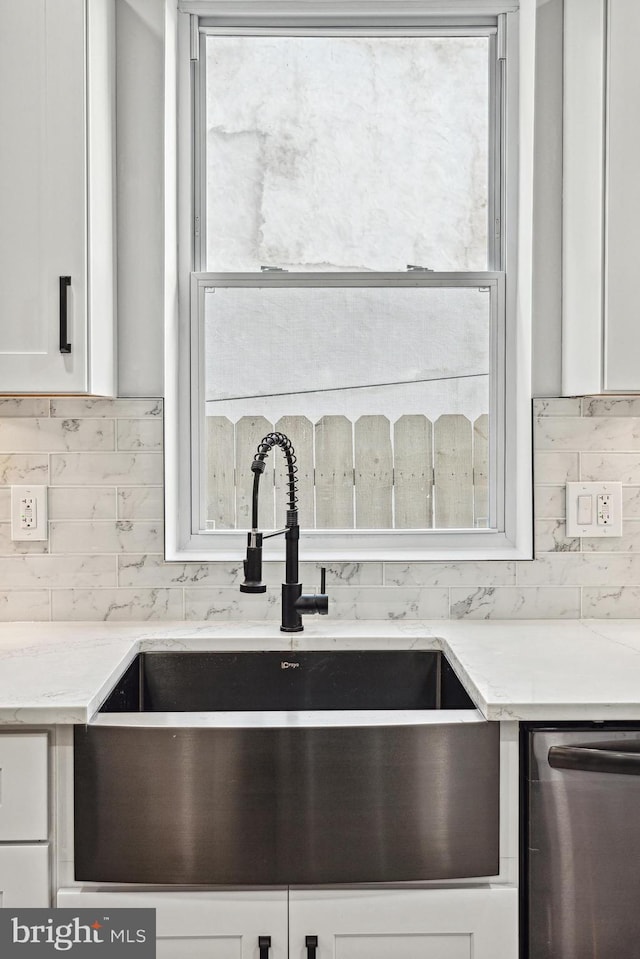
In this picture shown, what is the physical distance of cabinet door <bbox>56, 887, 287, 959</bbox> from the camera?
130 cm

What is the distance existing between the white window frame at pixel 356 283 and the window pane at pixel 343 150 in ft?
0.18

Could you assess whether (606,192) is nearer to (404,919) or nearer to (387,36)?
(387,36)

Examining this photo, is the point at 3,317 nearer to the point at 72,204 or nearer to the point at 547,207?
the point at 72,204

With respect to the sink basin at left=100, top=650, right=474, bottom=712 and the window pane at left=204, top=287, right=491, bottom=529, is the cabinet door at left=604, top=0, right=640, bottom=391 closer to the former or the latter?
the window pane at left=204, top=287, right=491, bottom=529

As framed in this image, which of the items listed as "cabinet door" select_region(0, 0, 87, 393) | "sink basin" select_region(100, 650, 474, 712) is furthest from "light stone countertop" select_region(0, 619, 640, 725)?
"cabinet door" select_region(0, 0, 87, 393)

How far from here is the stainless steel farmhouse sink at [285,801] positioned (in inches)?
51.2

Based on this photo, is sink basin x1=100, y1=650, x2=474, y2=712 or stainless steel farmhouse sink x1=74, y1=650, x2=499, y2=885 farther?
sink basin x1=100, y1=650, x2=474, y2=712

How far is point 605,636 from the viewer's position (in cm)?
176

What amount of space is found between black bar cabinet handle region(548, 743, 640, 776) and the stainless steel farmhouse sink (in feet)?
0.35

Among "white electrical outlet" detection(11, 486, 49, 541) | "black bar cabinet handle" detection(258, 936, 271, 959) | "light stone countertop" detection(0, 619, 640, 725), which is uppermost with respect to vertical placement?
"white electrical outlet" detection(11, 486, 49, 541)

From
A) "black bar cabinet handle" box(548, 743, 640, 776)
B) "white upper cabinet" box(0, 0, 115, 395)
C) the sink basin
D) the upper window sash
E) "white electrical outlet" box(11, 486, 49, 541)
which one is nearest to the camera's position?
"black bar cabinet handle" box(548, 743, 640, 776)

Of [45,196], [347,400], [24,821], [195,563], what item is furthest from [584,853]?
[45,196]

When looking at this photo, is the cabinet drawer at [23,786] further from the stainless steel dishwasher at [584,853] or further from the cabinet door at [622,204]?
the cabinet door at [622,204]

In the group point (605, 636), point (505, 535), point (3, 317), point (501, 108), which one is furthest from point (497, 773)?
point (501, 108)
